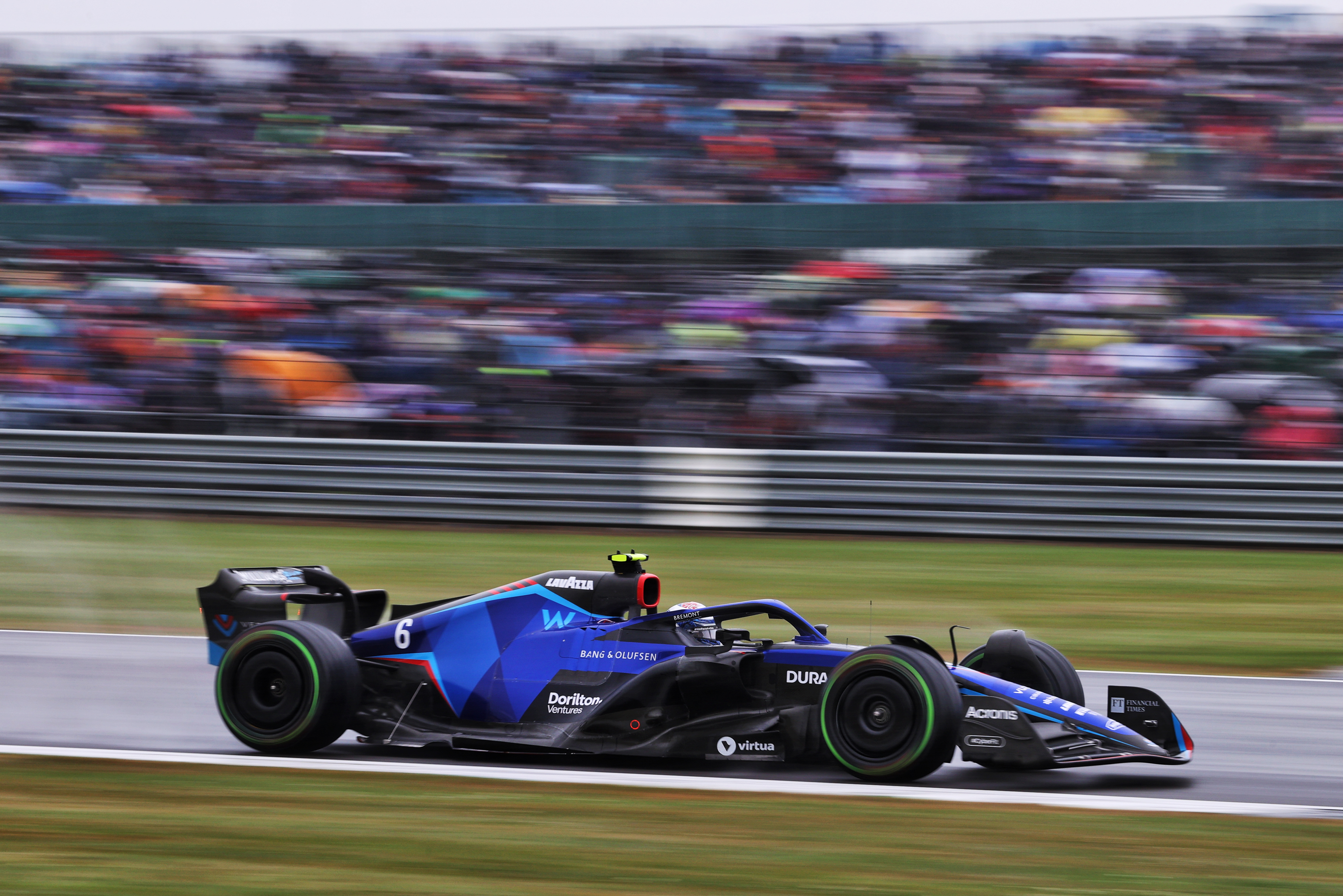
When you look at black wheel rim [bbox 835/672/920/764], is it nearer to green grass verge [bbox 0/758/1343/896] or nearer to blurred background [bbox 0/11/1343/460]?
green grass verge [bbox 0/758/1343/896]

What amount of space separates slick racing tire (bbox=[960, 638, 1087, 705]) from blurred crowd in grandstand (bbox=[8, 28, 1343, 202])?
8.51 m

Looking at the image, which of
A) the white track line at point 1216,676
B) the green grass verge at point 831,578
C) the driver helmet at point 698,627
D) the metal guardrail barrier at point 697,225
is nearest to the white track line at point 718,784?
the driver helmet at point 698,627

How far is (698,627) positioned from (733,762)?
1.70 ft

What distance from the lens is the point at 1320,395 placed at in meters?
11.4

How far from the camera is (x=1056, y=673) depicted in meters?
5.57

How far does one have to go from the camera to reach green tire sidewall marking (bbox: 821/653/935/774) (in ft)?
15.8

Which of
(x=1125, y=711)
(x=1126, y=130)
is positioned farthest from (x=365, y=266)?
(x=1125, y=711)

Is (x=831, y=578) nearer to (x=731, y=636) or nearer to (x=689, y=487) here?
(x=689, y=487)

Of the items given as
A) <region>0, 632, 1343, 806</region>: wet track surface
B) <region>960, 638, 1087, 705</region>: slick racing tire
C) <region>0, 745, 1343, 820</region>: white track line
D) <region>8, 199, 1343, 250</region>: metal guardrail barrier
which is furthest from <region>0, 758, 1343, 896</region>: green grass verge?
<region>8, 199, 1343, 250</region>: metal guardrail barrier

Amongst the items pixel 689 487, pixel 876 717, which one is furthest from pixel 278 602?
pixel 689 487

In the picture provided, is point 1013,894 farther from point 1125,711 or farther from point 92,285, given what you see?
point 92,285

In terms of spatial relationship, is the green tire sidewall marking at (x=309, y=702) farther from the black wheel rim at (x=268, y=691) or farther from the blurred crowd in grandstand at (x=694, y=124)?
the blurred crowd in grandstand at (x=694, y=124)

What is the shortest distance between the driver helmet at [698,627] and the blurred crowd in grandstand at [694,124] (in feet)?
29.2

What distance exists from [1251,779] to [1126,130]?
9689 mm
